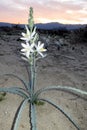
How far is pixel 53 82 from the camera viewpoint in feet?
15.2

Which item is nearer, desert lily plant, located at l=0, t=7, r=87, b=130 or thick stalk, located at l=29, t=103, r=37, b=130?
thick stalk, located at l=29, t=103, r=37, b=130

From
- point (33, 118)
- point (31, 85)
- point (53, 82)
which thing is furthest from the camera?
point (53, 82)

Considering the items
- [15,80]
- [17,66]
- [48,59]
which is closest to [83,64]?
[48,59]

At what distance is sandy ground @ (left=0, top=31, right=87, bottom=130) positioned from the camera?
12.6ft

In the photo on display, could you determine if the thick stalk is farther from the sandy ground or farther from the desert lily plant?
the sandy ground

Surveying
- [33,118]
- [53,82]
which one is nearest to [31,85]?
A: [33,118]

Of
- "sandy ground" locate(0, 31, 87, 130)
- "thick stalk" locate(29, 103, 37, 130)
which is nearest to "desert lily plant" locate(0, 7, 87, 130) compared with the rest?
"thick stalk" locate(29, 103, 37, 130)

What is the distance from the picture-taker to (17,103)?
409cm

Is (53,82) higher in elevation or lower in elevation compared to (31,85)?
lower

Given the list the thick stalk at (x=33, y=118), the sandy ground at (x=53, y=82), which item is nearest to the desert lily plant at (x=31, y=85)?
the thick stalk at (x=33, y=118)

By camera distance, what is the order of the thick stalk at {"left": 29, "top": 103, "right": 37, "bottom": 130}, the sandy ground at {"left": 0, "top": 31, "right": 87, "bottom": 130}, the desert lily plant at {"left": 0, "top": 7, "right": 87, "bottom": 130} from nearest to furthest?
the thick stalk at {"left": 29, "top": 103, "right": 37, "bottom": 130}, the desert lily plant at {"left": 0, "top": 7, "right": 87, "bottom": 130}, the sandy ground at {"left": 0, "top": 31, "right": 87, "bottom": 130}

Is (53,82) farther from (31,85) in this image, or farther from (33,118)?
(33,118)

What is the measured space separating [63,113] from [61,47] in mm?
3639

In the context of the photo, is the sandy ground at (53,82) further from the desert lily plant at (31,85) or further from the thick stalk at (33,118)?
the thick stalk at (33,118)
